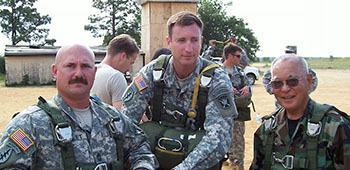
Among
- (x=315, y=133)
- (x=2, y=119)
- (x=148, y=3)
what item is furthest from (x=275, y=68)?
(x=2, y=119)

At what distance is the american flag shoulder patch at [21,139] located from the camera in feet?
6.88

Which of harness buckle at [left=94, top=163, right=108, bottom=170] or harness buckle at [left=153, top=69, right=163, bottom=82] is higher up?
harness buckle at [left=153, top=69, right=163, bottom=82]

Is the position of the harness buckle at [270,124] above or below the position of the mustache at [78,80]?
below

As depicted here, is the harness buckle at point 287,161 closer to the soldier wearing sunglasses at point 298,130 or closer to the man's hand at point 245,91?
the soldier wearing sunglasses at point 298,130

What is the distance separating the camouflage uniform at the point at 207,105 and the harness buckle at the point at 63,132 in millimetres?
844

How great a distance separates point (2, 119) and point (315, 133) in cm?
1061

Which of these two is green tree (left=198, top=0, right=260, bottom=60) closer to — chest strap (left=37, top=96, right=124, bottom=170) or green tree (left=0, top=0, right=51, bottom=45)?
green tree (left=0, top=0, right=51, bottom=45)

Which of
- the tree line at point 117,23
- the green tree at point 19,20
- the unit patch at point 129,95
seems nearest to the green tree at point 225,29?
the tree line at point 117,23

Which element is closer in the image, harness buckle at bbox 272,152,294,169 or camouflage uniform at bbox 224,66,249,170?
harness buckle at bbox 272,152,294,169

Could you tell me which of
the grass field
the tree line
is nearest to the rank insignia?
the tree line

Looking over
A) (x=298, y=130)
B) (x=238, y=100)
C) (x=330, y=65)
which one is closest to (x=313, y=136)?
(x=298, y=130)

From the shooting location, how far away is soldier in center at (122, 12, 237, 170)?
287 cm

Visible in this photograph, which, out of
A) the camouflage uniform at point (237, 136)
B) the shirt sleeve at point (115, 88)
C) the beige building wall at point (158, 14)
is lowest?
the camouflage uniform at point (237, 136)

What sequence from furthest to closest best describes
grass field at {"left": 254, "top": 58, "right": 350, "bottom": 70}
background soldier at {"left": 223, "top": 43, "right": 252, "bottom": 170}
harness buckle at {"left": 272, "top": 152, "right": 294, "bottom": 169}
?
grass field at {"left": 254, "top": 58, "right": 350, "bottom": 70}, background soldier at {"left": 223, "top": 43, "right": 252, "bottom": 170}, harness buckle at {"left": 272, "top": 152, "right": 294, "bottom": 169}
